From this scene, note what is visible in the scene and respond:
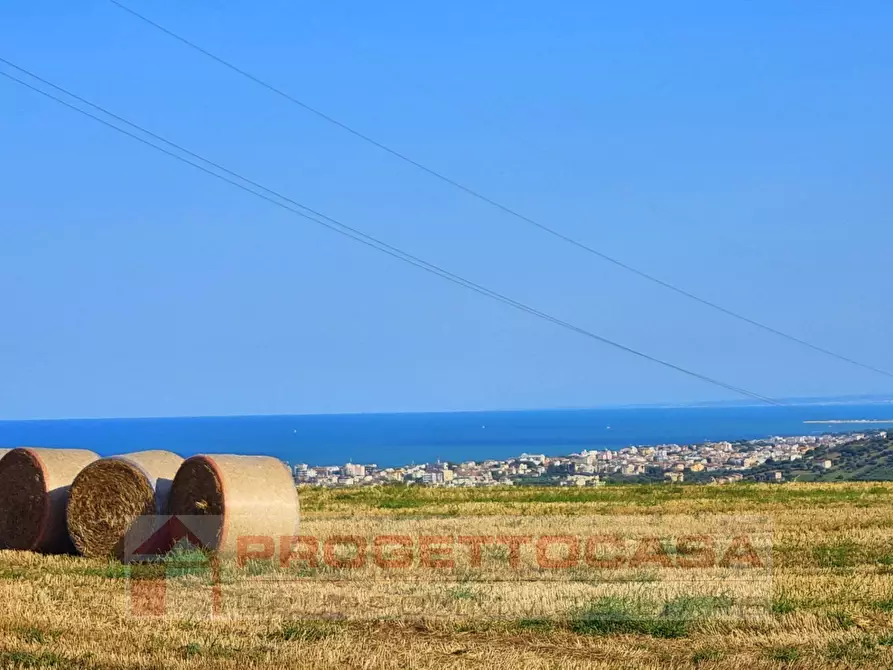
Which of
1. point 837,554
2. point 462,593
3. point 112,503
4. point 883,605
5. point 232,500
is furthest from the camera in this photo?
point 112,503

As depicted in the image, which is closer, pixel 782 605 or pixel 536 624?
pixel 536 624

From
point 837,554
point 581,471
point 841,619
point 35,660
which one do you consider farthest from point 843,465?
point 35,660

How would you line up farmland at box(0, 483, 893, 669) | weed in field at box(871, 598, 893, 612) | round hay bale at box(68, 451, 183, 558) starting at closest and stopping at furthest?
farmland at box(0, 483, 893, 669)
weed in field at box(871, 598, 893, 612)
round hay bale at box(68, 451, 183, 558)

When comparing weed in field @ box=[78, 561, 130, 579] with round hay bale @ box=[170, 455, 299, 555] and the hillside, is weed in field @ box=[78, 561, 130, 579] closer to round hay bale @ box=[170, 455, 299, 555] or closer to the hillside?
round hay bale @ box=[170, 455, 299, 555]

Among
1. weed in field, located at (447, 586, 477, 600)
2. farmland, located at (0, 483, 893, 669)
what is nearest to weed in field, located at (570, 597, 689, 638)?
farmland, located at (0, 483, 893, 669)

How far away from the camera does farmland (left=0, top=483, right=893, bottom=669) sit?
9.56 m

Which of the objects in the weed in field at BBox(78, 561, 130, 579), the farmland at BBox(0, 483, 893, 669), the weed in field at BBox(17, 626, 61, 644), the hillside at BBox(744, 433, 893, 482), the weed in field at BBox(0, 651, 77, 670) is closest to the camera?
the weed in field at BBox(0, 651, 77, 670)

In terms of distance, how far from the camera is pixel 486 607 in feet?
38.5

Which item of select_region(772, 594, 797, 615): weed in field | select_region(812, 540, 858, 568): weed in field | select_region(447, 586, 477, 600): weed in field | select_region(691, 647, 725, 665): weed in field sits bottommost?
select_region(812, 540, 858, 568): weed in field

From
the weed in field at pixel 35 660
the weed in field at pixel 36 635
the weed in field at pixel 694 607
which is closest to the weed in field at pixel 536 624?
the weed in field at pixel 694 607

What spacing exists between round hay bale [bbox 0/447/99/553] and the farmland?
650 mm

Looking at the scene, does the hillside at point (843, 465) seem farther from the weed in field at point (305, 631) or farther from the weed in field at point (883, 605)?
the weed in field at point (305, 631)

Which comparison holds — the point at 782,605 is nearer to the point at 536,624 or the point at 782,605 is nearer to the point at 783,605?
the point at 783,605

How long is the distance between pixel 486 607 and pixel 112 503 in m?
7.11
